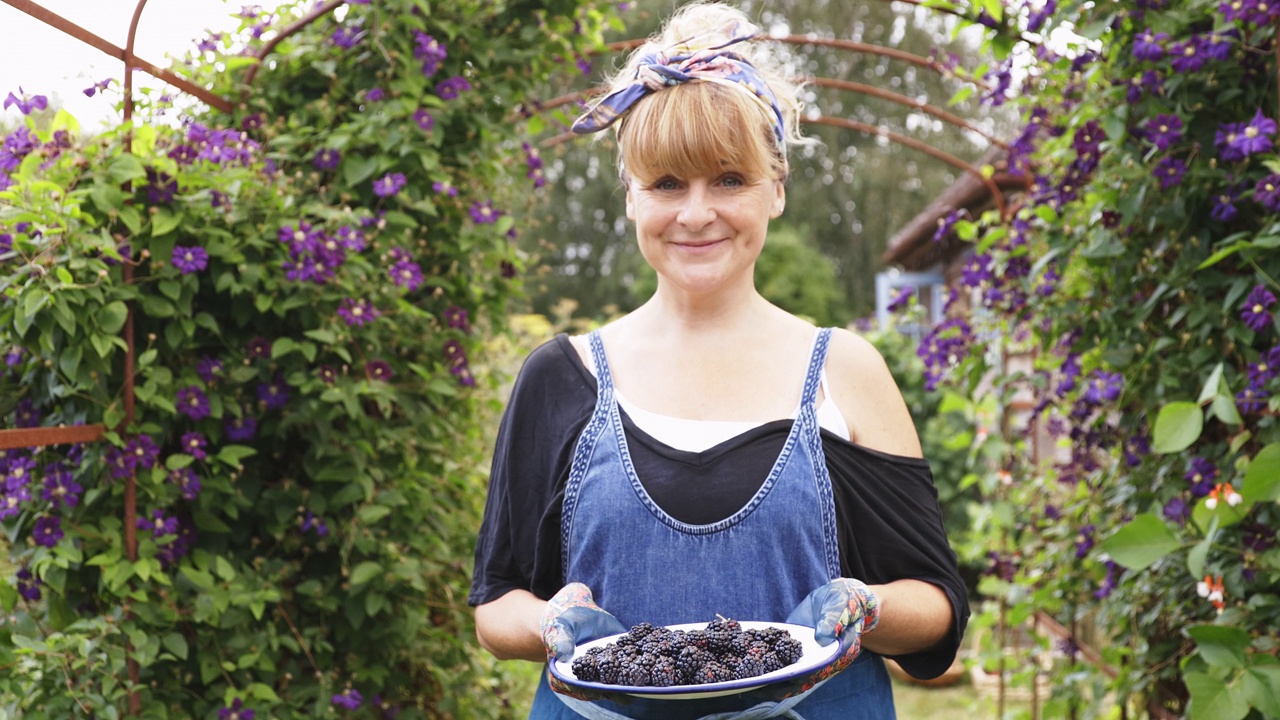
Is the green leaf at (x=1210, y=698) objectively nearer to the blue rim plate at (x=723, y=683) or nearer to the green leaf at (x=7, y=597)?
the blue rim plate at (x=723, y=683)

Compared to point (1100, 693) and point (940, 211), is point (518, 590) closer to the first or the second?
point (1100, 693)

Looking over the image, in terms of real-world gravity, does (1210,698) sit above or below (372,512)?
below

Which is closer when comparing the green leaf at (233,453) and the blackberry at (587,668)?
the blackberry at (587,668)

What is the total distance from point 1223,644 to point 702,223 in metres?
1.08

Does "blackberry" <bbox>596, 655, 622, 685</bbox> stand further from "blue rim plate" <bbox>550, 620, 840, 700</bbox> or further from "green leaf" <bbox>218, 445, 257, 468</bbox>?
"green leaf" <bbox>218, 445, 257, 468</bbox>

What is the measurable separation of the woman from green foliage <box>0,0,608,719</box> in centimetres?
78

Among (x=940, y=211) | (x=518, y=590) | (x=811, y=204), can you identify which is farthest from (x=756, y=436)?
(x=811, y=204)

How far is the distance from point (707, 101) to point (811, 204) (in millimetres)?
20757

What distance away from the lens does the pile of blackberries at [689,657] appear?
1.22 m

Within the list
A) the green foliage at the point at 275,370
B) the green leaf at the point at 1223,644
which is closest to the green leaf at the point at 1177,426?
the green leaf at the point at 1223,644

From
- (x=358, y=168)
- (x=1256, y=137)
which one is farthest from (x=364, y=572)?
(x=1256, y=137)

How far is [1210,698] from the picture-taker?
1775 mm

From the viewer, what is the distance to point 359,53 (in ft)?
8.67

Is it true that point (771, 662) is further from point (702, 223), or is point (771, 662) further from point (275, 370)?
point (275, 370)
